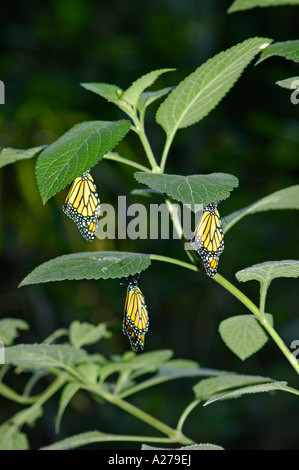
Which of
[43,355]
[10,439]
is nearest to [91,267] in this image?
[43,355]

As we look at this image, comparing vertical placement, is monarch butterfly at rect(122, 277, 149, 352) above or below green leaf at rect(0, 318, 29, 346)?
A: above

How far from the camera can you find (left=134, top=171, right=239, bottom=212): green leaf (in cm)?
60

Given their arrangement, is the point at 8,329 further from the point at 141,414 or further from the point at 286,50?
the point at 286,50

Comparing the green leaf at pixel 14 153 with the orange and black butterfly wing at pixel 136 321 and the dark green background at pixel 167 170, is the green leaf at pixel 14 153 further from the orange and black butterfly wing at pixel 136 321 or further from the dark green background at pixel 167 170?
the dark green background at pixel 167 170

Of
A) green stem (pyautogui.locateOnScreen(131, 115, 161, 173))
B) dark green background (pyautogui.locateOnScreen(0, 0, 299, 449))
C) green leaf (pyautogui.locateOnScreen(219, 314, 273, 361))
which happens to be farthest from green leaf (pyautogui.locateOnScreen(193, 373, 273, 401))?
dark green background (pyautogui.locateOnScreen(0, 0, 299, 449))

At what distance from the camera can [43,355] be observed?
922 millimetres

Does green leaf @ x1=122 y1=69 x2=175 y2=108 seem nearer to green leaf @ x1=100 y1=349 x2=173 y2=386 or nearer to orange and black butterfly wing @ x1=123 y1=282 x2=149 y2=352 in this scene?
orange and black butterfly wing @ x1=123 y1=282 x2=149 y2=352

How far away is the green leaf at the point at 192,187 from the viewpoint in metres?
0.60

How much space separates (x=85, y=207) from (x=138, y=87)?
0.71 ft

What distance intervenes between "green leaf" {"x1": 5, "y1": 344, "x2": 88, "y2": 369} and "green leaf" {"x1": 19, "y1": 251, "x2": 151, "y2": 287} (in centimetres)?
18

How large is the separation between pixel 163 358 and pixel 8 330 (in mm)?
363

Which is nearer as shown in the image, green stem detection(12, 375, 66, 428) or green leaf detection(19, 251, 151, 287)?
green leaf detection(19, 251, 151, 287)

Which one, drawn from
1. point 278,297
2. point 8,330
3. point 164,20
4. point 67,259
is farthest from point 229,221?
point 164,20
